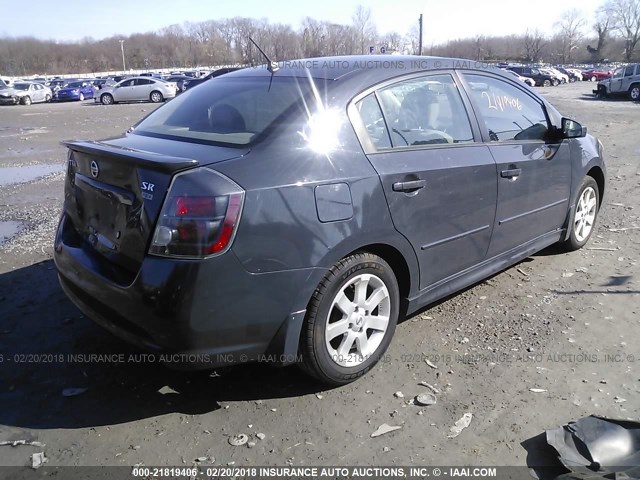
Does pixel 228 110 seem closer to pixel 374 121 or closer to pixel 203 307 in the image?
pixel 374 121

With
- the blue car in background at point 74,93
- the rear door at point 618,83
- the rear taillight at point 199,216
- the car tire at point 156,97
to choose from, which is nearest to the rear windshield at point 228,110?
the rear taillight at point 199,216

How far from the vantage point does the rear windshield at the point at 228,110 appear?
288 cm

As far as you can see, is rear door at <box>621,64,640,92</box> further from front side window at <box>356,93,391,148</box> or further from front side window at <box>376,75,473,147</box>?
front side window at <box>356,93,391,148</box>

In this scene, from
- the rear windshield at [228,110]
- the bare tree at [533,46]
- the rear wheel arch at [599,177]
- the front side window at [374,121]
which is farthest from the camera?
the bare tree at [533,46]

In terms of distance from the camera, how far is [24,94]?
35281 mm

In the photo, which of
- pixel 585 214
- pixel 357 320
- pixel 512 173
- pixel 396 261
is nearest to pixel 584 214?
pixel 585 214

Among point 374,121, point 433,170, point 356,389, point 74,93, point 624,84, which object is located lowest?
point 356,389

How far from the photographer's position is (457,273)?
140 inches

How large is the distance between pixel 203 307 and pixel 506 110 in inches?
113

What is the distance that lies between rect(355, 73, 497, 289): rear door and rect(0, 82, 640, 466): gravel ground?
59 centimetres

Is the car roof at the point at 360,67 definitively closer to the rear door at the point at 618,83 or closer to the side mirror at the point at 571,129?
the side mirror at the point at 571,129

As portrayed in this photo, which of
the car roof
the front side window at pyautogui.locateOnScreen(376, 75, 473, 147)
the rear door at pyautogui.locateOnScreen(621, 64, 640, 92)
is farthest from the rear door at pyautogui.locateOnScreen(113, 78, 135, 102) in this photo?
the front side window at pyautogui.locateOnScreen(376, 75, 473, 147)

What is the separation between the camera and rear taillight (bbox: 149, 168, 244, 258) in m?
2.33

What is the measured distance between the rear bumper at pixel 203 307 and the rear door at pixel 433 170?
2.65 feet
